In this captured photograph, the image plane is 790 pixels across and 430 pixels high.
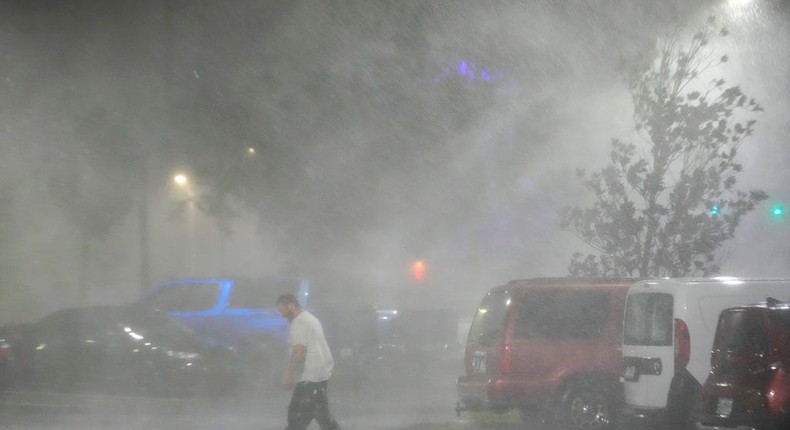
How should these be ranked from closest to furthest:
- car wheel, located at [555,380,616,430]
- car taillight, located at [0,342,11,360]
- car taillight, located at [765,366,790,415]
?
1. car taillight, located at [765,366,790,415]
2. car wheel, located at [555,380,616,430]
3. car taillight, located at [0,342,11,360]

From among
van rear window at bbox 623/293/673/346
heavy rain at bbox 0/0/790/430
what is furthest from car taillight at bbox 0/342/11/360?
van rear window at bbox 623/293/673/346

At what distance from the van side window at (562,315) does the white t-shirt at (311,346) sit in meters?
3.14

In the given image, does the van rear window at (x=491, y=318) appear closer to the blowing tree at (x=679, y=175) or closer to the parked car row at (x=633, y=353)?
the parked car row at (x=633, y=353)

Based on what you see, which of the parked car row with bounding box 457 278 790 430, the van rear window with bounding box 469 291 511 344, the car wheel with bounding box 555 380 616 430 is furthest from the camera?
the van rear window with bounding box 469 291 511 344

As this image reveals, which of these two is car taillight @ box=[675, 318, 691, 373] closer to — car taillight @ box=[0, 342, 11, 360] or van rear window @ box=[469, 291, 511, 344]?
van rear window @ box=[469, 291, 511, 344]

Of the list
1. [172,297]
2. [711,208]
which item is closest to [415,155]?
[172,297]

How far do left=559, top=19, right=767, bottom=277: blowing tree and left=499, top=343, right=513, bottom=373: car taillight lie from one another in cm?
378

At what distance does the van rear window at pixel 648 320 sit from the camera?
9500mm

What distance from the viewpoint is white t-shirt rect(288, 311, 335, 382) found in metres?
8.34

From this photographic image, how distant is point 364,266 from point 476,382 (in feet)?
44.8

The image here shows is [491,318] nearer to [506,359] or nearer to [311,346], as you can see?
[506,359]

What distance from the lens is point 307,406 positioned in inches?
326

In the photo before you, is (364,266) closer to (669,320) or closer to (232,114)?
→ (232,114)

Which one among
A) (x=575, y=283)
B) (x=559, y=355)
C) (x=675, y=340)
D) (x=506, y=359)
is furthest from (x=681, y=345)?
(x=506, y=359)
